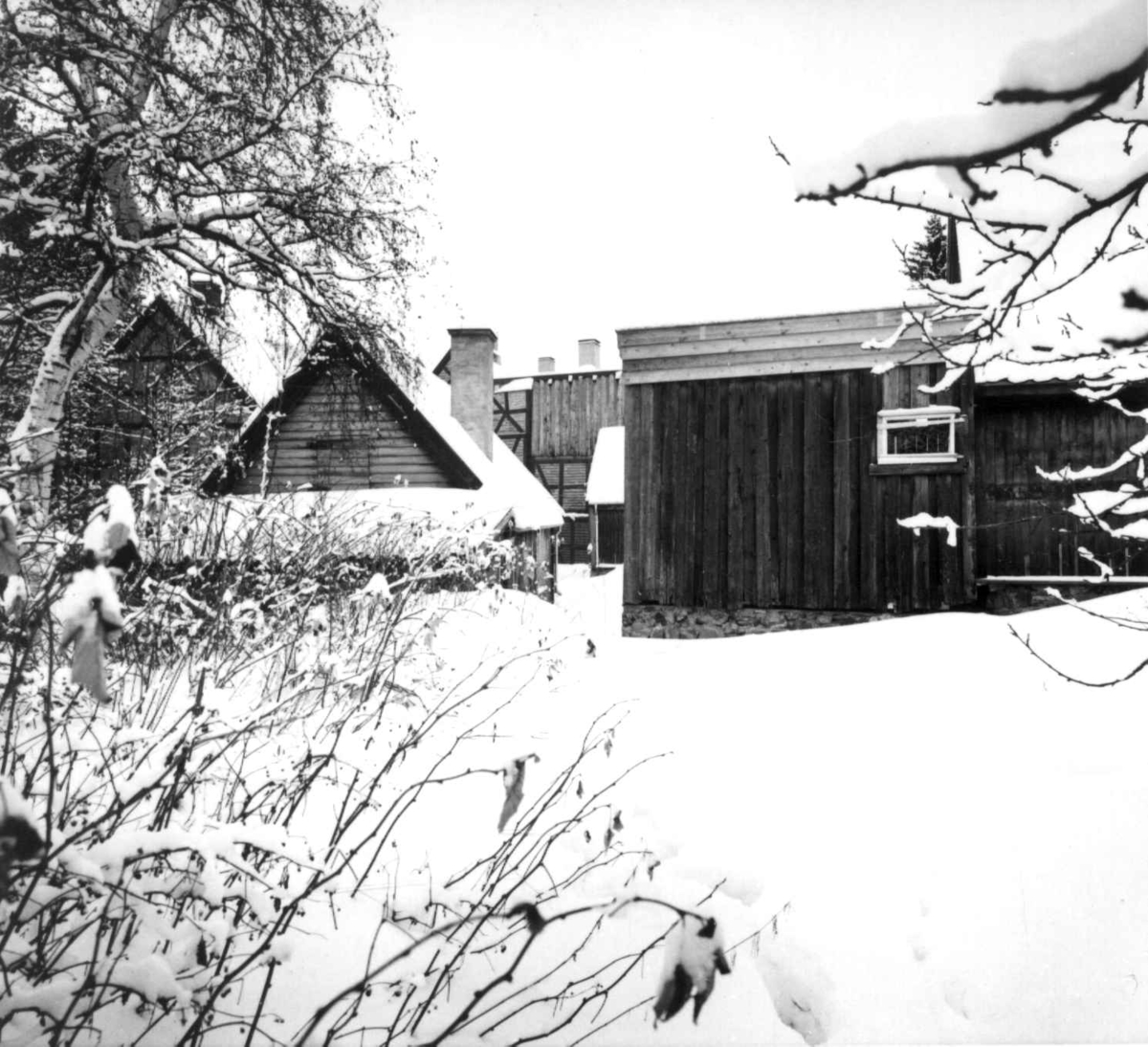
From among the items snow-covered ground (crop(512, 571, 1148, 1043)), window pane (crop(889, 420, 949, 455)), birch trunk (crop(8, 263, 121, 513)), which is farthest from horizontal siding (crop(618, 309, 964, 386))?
birch trunk (crop(8, 263, 121, 513))

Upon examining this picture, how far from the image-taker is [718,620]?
683cm

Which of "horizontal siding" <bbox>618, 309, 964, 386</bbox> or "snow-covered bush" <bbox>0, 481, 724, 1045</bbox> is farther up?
"horizontal siding" <bbox>618, 309, 964, 386</bbox>

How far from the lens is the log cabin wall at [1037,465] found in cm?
663

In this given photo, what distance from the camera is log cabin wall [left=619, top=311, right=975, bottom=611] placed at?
6523 mm

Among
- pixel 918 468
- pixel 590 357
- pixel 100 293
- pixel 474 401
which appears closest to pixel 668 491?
pixel 918 468

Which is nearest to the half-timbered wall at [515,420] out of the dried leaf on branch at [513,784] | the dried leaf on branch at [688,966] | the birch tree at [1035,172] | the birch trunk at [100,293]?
the birch trunk at [100,293]

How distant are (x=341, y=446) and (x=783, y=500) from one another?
4.10 metres

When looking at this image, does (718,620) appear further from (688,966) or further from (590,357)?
(590,357)

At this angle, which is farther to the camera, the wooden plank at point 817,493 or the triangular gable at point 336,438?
the wooden plank at point 817,493

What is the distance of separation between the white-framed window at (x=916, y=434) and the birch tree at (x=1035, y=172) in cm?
492

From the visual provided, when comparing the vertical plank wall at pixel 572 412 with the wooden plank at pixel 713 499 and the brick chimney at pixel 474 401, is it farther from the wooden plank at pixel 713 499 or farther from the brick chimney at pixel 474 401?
the wooden plank at pixel 713 499

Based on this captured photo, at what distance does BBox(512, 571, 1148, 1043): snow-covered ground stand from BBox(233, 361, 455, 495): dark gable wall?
6.78ft

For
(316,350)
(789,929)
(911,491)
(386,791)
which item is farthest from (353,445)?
(911,491)

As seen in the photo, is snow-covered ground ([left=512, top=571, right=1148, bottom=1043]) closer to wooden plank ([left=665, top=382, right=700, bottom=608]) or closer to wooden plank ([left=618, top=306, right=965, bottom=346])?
wooden plank ([left=665, top=382, right=700, bottom=608])
